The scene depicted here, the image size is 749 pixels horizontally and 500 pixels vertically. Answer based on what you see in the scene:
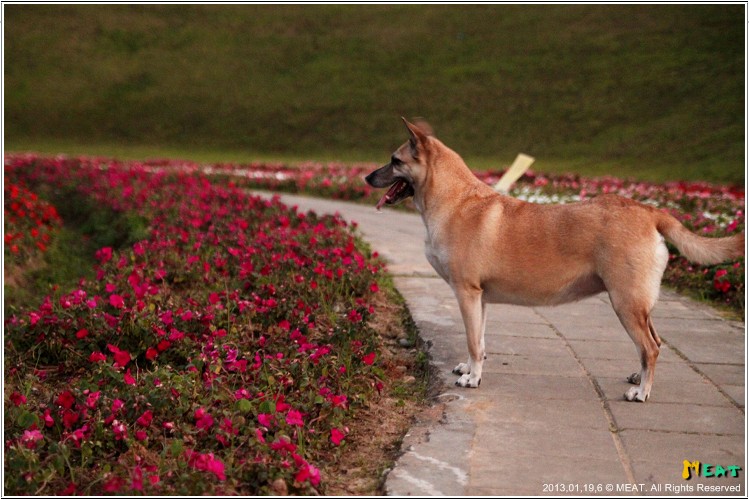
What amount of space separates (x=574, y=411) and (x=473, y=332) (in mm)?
849

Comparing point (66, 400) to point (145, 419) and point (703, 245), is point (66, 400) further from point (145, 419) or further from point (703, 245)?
point (703, 245)

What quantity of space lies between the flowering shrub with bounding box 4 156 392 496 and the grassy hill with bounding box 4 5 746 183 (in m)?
19.6

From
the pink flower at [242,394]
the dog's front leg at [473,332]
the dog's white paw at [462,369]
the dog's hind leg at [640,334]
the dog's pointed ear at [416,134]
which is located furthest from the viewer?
the dog's white paw at [462,369]

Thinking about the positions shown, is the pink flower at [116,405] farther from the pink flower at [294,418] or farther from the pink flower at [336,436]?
the pink flower at [336,436]

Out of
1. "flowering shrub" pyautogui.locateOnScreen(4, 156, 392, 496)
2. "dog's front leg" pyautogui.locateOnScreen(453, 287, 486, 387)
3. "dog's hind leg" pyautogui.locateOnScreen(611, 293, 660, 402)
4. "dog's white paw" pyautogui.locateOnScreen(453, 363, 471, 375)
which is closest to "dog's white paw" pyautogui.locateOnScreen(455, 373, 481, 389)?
"dog's front leg" pyautogui.locateOnScreen(453, 287, 486, 387)

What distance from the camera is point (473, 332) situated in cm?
558

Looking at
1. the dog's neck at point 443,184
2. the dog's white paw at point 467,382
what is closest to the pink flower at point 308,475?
the dog's white paw at point 467,382

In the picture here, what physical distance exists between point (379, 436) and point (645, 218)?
7.15 ft

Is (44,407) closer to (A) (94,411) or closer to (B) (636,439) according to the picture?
(A) (94,411)

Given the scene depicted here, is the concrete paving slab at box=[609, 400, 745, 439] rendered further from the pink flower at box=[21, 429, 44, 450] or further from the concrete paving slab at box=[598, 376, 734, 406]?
the pink flower at box=[21, 429, 44, 450]

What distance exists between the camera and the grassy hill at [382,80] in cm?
3088

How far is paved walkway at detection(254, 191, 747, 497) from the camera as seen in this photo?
4.09 meters

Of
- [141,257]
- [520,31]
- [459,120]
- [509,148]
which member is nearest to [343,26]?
[520,31]

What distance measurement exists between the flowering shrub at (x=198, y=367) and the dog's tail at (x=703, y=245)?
6.83ft
